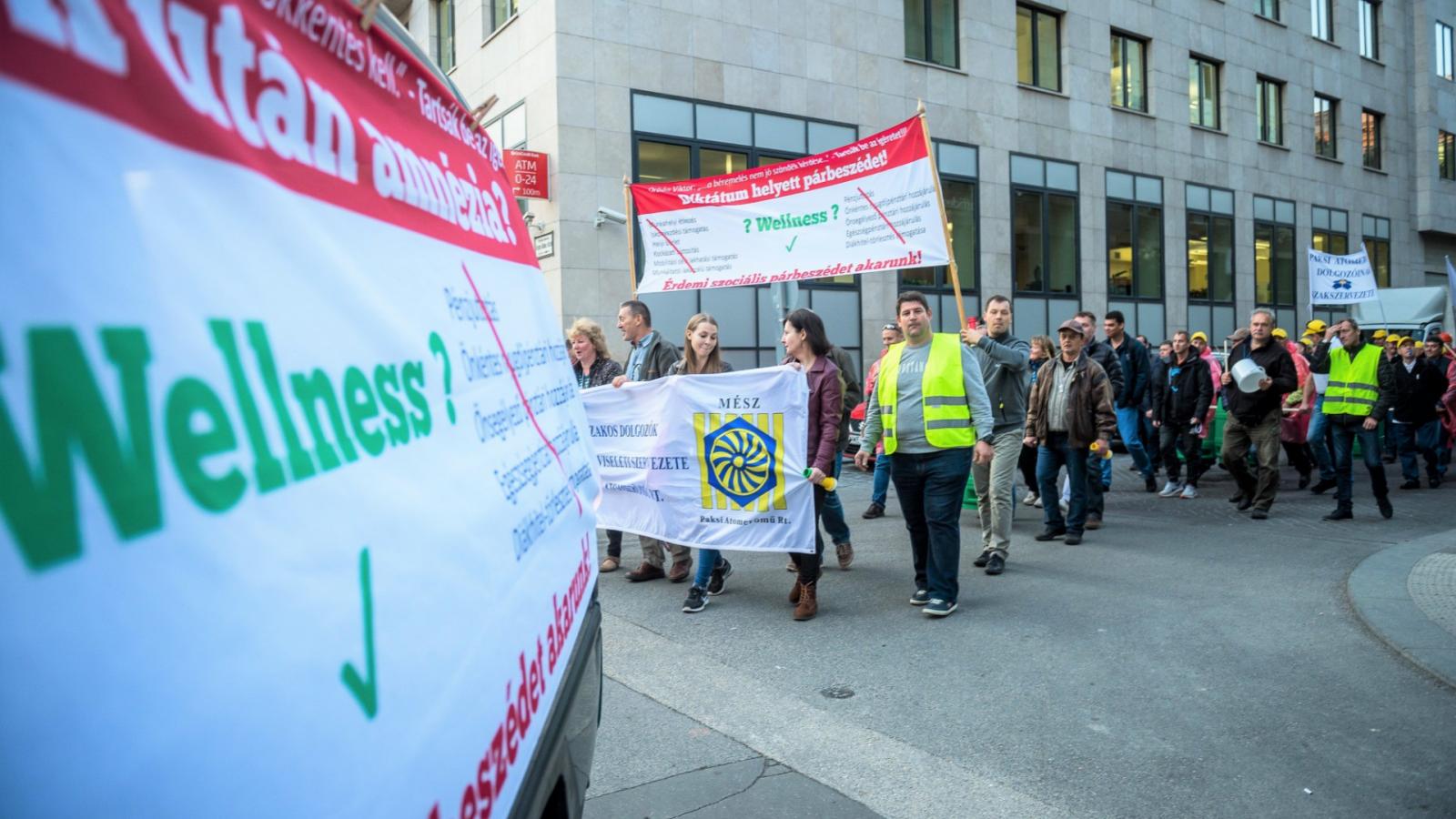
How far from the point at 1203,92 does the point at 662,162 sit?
1597 centimetres

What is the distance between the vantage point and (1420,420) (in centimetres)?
1144

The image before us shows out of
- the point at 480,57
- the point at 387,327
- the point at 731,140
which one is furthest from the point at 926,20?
the point at 387,327

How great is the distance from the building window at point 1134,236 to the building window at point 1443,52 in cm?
1738

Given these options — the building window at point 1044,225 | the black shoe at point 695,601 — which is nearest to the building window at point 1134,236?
the building window at point 1044,225

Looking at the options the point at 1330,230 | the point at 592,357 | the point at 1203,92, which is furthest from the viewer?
the point at 1330,230

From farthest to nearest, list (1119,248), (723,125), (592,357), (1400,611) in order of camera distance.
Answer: (1119,248) < (723,125) < (592,357) < (1400,611)

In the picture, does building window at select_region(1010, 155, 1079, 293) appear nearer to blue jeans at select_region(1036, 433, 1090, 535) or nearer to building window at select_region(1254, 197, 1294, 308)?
building window at select_region(1254, 197, 1294, 308)

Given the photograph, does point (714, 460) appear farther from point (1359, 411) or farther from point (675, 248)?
point (1359, 411)

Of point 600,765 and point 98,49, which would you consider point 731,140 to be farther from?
point 98,49

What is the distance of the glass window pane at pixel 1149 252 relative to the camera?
22.6 m

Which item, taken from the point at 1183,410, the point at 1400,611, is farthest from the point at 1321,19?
the point at 1400,611

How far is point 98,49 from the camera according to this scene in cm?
76

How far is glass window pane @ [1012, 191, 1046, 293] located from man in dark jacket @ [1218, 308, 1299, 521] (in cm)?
1126

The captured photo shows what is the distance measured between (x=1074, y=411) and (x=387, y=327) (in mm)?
7417
